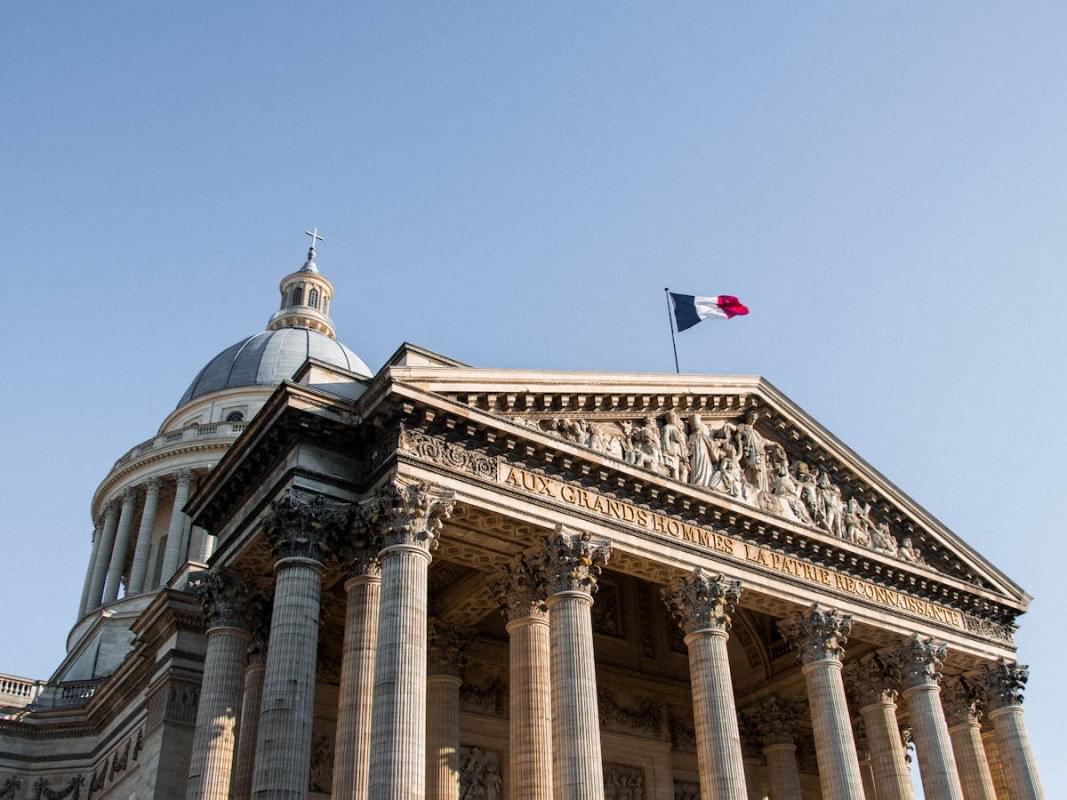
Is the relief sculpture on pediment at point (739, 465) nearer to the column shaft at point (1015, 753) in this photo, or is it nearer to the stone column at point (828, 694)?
the stone column at point (828, 694)

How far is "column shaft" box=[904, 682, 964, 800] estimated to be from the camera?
29.6 m

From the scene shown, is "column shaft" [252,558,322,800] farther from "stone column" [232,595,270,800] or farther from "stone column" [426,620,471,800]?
"stone column" [426,620,471,800]

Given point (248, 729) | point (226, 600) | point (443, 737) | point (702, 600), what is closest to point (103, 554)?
point (226, 600)

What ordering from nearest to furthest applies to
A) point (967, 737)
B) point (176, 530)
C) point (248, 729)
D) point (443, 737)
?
point (248, 729), point (443, 737), point (967, 737), point (176, 530)

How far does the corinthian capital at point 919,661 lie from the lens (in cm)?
3127

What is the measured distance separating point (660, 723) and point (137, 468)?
31.6 meters

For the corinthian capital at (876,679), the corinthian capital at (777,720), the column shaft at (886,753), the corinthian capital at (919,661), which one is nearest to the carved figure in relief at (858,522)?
the corinthian capital at (919,661)

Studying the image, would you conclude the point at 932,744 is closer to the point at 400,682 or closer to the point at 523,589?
the point at 523,589

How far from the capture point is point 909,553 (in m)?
33.4

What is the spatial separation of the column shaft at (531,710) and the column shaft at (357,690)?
365 centimetres

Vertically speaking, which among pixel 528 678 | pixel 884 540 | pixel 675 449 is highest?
pixel 675 449

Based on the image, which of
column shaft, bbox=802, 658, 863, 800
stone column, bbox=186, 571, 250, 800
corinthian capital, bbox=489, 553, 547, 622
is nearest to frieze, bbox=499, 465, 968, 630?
corinthian capital, bbox=489, 553, 547, 622

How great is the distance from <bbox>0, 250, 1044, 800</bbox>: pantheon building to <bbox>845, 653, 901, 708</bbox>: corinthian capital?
0.08 m

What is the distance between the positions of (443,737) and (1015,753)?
58.9 feet
